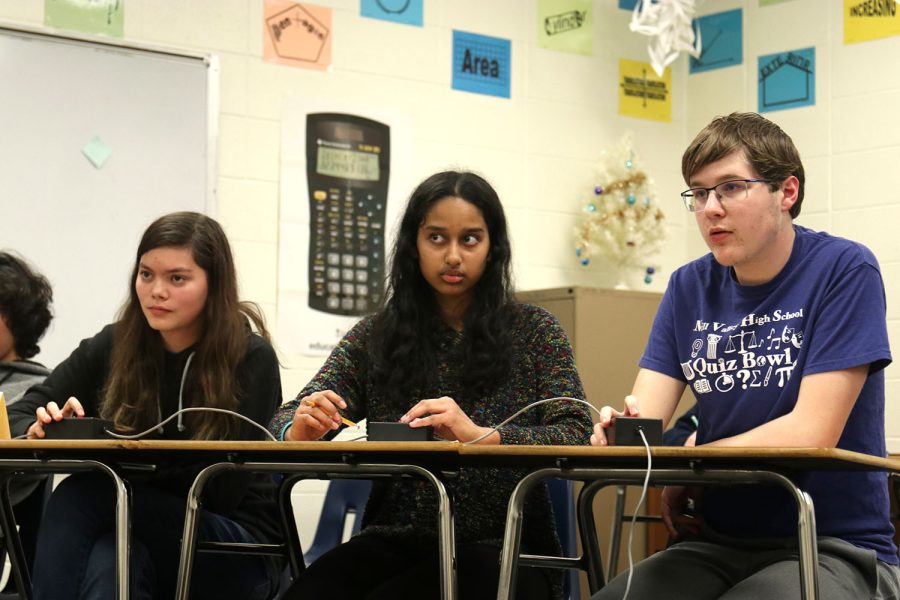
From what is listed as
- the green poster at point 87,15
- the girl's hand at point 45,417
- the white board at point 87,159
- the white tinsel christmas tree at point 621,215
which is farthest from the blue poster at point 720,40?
the girl's hand at point 45,417

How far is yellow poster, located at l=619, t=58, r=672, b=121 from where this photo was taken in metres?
4.66

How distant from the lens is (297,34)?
4.00 metres

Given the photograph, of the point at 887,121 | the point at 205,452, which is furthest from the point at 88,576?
the point at 887,121

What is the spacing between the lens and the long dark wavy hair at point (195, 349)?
7.76ft

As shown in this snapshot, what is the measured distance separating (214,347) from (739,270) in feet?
3.61

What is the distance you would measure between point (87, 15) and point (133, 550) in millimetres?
2116

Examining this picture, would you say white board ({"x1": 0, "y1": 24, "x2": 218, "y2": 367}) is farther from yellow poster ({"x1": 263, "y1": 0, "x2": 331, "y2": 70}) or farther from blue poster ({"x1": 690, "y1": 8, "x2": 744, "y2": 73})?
blue poster ({"x1": 690, "y1": 8, "x2": 744, "y2": 73})

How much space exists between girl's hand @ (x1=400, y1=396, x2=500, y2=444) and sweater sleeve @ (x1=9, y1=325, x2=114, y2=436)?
3.00 ft

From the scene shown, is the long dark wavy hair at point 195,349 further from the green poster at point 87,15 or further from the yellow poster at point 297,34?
the yellow poster at point 297,34

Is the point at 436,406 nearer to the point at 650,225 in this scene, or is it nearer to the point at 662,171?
the point at 650,225

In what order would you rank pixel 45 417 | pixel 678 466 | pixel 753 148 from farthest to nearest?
pixel 45 417
pixel 753 148
pixel 678 466

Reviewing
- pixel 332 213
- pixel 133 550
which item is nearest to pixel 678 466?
pixel 133 550

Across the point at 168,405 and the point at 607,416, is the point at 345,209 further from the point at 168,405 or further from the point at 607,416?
the point at 607,416

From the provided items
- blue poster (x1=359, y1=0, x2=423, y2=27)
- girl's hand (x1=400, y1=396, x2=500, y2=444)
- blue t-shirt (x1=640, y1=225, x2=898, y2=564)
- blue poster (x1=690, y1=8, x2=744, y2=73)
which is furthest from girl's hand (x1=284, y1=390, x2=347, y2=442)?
blue poster (x1=690, y1=8, x2=744, y2=73)
